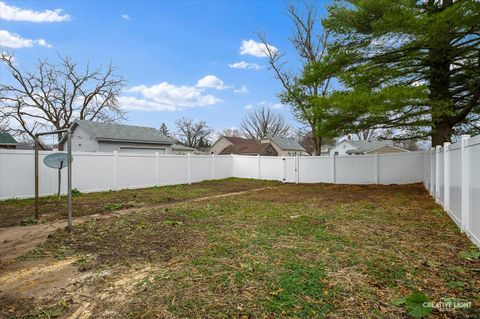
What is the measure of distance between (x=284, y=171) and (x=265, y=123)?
3026cm

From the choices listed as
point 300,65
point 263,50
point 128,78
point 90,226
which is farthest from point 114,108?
point 90,226

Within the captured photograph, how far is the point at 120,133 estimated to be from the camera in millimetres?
18188

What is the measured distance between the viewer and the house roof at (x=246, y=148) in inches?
1236

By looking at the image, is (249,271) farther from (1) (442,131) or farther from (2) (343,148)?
(2) (343,148)

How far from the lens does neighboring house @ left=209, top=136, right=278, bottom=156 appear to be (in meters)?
31.6

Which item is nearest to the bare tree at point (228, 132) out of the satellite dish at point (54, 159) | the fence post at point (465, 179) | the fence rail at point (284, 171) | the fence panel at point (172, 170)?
the fence rail at point (284, 171)

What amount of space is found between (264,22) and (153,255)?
17.1m

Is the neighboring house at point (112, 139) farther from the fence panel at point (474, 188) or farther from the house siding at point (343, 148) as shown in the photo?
the house siding at point (343, 148)

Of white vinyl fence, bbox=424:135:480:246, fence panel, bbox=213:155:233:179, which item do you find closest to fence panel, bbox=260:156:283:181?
fence panel, bbox=213:155:233:179

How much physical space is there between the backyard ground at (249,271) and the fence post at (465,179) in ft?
1.02

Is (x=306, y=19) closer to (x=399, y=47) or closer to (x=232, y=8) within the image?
(x=232, y=8)

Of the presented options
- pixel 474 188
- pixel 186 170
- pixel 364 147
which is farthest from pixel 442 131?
pixel 364 147

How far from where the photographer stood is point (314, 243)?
403 centimetres

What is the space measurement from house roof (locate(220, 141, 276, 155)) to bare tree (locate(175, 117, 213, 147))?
18.1 metres
